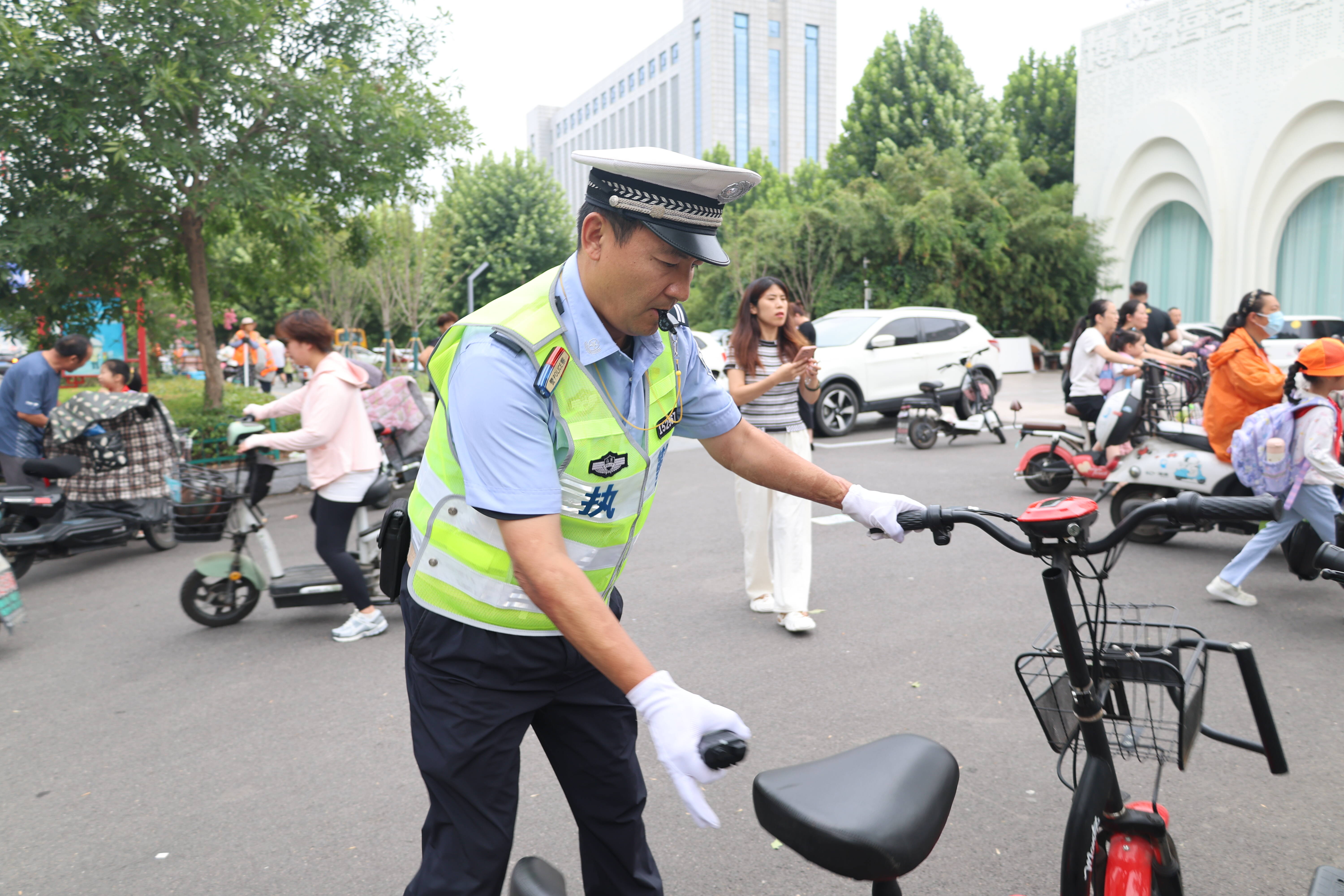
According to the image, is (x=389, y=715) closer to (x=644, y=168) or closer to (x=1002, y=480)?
(x=644, y=168)

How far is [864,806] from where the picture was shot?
1.58 meters

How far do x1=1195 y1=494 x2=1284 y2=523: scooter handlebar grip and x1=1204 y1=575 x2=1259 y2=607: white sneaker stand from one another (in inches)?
174

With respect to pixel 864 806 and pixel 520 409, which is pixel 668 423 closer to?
pixel 520 409

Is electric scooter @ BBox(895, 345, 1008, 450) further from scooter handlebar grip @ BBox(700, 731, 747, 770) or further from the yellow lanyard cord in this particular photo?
scooter handlebar grip @ BBox(700, 731, 747, 770)

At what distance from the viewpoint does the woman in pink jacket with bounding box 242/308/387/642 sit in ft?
17.7

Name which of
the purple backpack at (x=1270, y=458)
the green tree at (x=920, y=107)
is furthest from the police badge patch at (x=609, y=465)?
the green tree at (x=920, y=107)

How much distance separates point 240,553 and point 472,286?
2765 centimetres

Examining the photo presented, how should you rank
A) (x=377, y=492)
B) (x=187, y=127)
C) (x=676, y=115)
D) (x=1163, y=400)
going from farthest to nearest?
(x=676, y=115)
(x=187, y=127)
(x=1163, y=400)
(x=377, y=492)

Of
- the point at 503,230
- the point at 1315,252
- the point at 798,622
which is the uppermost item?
the point at 503,230

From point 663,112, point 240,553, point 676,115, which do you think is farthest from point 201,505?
point 663,112

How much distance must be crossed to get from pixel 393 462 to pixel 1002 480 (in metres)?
6.11

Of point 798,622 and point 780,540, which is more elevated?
point 780,540

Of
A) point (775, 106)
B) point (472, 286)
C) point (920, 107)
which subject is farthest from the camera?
point (775, 106)

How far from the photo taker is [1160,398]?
→ 7.86 meters
